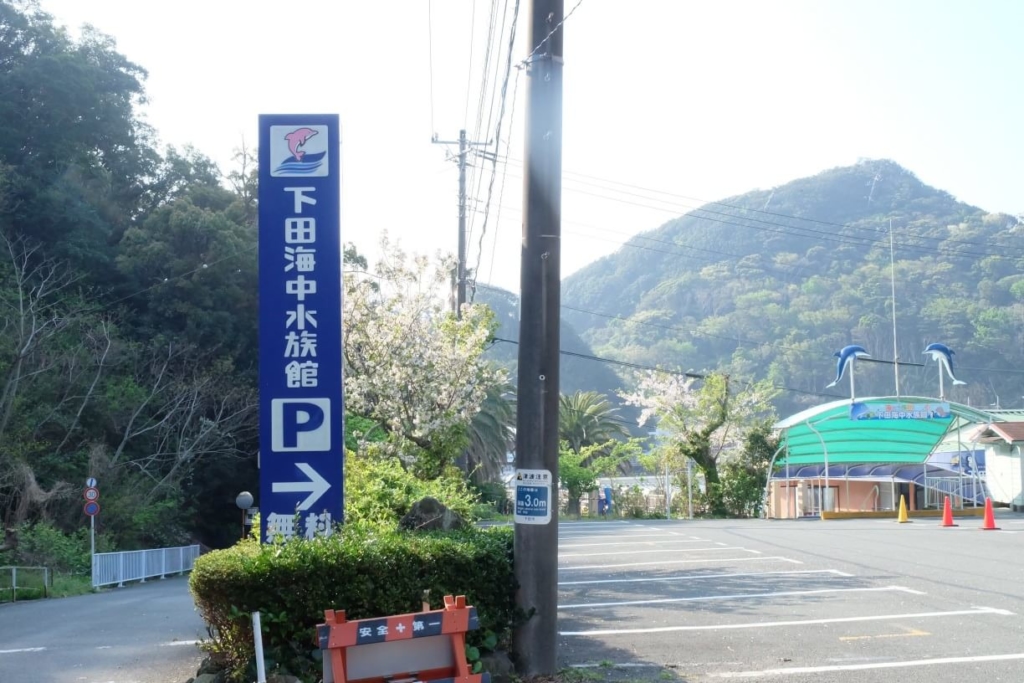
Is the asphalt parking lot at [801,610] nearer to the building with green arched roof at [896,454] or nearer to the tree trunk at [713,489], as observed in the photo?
the building with green arched roof at [896,454]

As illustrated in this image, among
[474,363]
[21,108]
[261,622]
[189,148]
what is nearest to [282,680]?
[261,622]

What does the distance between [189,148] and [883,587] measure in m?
39.1

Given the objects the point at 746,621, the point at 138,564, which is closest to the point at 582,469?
the point at 138,564

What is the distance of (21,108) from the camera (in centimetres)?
3959

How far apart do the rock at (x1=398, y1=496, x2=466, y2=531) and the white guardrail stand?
16.7 metres

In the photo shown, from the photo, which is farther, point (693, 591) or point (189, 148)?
point (189, 148)

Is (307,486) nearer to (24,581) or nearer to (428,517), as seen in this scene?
(428,517)

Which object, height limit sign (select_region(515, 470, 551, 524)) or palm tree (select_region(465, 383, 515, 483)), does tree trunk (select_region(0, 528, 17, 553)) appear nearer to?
palm tree (select_region(465, 383, 515, 483))

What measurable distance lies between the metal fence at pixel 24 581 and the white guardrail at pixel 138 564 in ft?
4.44

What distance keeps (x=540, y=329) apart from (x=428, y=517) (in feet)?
7.88

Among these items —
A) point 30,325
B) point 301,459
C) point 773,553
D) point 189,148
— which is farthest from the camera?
point 189,148

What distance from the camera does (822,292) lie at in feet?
417

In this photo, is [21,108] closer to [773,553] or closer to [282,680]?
[773,553]

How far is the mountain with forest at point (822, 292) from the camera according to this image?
103 metres
